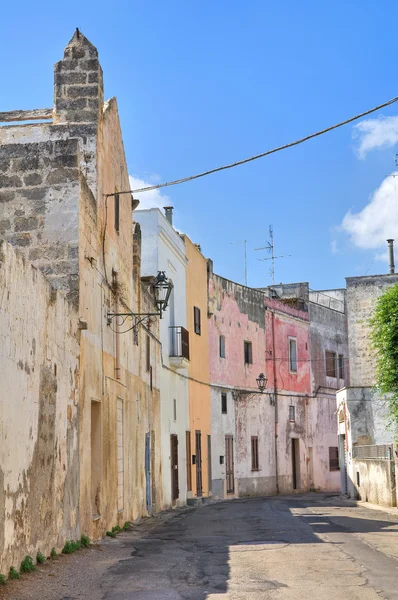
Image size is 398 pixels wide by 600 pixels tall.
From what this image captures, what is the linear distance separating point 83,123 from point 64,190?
2.04 metres

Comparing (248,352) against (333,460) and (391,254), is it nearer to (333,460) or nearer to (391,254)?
(333,460)

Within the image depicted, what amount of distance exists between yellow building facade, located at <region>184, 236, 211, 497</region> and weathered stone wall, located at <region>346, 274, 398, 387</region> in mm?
10573

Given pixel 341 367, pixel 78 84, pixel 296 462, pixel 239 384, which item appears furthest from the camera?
pixel 341 367

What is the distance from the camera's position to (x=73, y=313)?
11672 mm

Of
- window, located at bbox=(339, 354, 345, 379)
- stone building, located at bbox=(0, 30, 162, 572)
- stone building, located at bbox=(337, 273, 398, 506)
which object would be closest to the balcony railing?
stone building, located at bbox=(337, 273, 398, 506)

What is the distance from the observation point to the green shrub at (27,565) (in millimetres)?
8820

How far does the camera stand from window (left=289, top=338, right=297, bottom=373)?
36031mm

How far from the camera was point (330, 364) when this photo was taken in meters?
38.8

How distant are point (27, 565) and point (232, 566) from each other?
2230mm

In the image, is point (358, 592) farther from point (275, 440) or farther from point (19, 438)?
point (275, 440)

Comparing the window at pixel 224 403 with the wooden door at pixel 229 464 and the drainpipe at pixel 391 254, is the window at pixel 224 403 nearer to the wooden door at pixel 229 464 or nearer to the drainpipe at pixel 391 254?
the wooden door at pixel 229 464

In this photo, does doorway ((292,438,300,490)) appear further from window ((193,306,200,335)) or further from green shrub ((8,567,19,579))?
green shrub ((8,567,19,579))

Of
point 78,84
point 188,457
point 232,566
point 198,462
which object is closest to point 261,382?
point 198,462

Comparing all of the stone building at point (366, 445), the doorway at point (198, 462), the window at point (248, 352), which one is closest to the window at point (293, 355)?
the window at point (248, 352)
